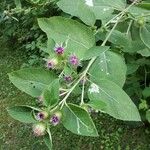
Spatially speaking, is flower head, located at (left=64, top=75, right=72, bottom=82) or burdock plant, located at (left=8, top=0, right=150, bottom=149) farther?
flower head, located at (left=64, top=75, right=72, bottom=82)

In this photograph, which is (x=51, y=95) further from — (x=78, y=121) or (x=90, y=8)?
(x=90, y=8)

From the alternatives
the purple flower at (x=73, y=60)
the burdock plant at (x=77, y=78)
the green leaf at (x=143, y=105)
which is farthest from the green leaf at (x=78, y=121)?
the green leaf at (x=143, y=105)

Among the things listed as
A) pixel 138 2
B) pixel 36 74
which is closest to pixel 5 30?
pixel 138 2

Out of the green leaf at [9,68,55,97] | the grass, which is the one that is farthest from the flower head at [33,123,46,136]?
the grass

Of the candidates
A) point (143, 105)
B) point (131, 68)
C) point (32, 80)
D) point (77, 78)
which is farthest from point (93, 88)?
point (143, 105)

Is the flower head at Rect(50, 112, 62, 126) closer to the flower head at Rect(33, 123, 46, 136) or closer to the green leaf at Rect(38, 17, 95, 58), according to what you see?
the flower head at Rect(33, 123, 46, 136)

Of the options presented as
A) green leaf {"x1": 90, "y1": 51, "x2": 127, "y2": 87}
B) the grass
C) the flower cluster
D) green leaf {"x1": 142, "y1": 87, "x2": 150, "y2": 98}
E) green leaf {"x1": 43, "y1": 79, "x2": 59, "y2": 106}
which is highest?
green leaf {"x1": 43, "y1": 79, "x2": 59, "y2": 106}

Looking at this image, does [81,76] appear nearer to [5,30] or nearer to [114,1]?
[114,1]
